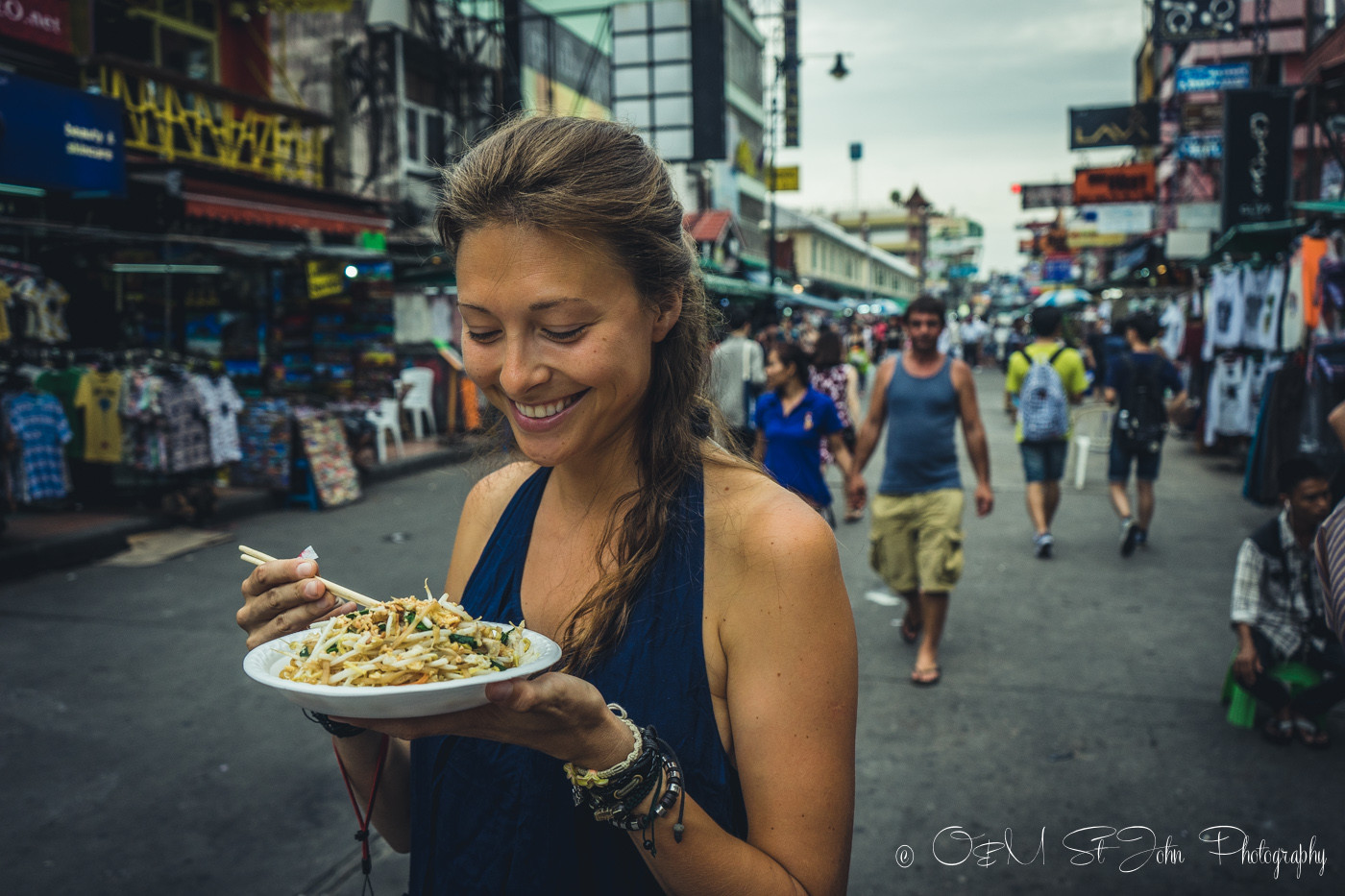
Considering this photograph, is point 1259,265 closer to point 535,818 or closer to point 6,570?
point 535,818

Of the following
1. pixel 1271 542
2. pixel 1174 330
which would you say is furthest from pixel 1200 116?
pixel 1271 542

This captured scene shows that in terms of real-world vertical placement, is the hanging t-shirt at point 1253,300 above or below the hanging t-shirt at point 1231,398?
above

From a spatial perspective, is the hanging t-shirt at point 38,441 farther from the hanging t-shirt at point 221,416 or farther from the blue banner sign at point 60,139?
the blue banner sign at point 60,139

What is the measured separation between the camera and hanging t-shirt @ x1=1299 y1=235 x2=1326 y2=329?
6.96 metres

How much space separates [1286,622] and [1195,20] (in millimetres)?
12405

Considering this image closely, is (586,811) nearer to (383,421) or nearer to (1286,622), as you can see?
(1286,622)

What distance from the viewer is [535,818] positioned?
4.54ft

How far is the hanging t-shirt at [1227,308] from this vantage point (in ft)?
30.7

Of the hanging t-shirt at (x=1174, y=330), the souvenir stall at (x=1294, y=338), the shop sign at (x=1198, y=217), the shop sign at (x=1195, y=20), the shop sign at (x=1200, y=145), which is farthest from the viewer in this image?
the shop sign at (x=1200, y=145)

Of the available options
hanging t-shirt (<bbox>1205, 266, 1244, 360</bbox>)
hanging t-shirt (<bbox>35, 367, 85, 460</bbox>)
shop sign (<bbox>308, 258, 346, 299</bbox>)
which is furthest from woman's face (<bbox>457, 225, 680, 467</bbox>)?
shop sign (<bbox>308, 258, 346, 299</bbox>)

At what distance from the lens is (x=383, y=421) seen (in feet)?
42.5

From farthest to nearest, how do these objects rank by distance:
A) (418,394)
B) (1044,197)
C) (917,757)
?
(1044,197)
(418,394)
(917,757)

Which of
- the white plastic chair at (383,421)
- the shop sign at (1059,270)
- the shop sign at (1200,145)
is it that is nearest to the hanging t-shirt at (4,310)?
the white plastic chair at (383,421)

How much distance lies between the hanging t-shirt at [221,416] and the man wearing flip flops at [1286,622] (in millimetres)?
8955
